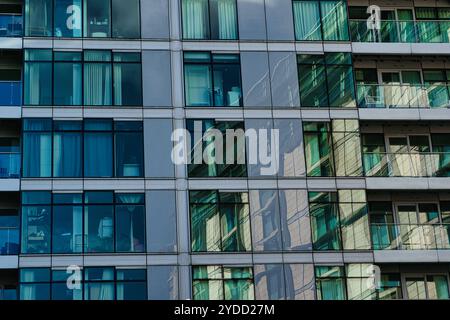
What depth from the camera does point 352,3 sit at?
42281 mm

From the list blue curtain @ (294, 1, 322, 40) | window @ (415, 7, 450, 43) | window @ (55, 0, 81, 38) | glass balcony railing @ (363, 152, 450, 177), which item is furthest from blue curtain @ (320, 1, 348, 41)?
window @ (55, 0, 81, 38)

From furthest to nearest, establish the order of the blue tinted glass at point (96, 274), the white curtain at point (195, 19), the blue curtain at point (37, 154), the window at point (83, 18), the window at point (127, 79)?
1. the white curtain at point (195, 19)
2. the window at point (83, 18)
3. the window at point (127, 79)
4. the blue curtain at point (37, 154)
5. the blue tinted glass at point (96, 274)

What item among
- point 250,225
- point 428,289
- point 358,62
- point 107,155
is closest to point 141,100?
point 107,155

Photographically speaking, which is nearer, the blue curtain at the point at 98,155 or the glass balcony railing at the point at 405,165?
the blue curtain at the point at 98,155

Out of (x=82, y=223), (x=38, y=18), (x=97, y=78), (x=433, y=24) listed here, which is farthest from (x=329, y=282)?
(x=38, y=18)

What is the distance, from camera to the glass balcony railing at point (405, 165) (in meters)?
39.6

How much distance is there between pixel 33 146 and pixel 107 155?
2.80 meters

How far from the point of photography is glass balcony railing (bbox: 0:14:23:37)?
39281 mm

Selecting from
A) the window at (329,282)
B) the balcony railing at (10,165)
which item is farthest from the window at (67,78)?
the window at (329,282)

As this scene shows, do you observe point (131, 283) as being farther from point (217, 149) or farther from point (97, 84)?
point (97, 84)

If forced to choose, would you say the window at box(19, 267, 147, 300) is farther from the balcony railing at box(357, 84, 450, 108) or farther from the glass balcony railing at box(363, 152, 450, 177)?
the balcony railing at box(357, 84, 450, 108)

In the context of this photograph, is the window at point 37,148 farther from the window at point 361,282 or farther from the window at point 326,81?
the window at point 361,282

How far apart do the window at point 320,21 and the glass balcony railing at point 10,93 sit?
1121 centimetres
